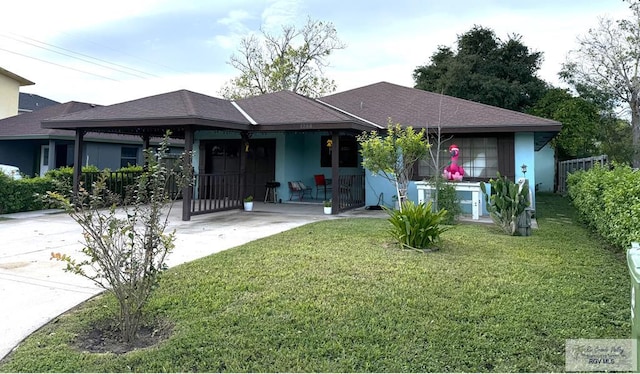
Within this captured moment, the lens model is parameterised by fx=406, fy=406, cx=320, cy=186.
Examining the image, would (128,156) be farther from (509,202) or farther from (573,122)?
(573,122)

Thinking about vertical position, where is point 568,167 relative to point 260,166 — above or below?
above

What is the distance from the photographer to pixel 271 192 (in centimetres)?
1366

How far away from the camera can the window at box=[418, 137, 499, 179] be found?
11.3 meters

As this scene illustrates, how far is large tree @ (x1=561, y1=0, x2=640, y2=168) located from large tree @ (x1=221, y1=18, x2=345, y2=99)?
51.1ft

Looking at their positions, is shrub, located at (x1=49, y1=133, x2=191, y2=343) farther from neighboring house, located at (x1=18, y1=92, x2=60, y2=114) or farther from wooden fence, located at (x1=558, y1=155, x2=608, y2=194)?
neighboring house, located at (x1=18, y1=92, x2=60, y2=114)

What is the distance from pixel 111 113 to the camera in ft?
34.1

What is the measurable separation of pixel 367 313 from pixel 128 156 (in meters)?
17.6

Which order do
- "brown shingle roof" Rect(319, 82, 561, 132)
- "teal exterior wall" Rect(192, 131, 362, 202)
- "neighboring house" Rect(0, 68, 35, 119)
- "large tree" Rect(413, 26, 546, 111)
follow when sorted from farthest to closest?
"neighboring house" Rect(0, 68, 35, 119) < "large tree" Rect(413, 26, 546, 111) < "teal exterior wall" Rect(192, 131, 362, 202) < "brown shingle roof" Rect(319, 82, 561, 132)

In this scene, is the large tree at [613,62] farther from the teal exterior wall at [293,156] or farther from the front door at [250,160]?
the front door at [250,160]

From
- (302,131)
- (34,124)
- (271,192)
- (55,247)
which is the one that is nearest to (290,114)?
(302,131)

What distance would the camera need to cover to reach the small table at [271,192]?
13.4 m

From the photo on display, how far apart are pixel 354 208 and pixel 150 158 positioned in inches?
354

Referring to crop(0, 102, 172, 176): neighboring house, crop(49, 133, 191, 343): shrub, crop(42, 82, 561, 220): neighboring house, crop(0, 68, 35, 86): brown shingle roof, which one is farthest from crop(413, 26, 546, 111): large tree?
crop(0, 68, 35, 86): brown shingle roof

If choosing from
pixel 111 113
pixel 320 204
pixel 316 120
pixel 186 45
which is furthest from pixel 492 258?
pixel 186 45
